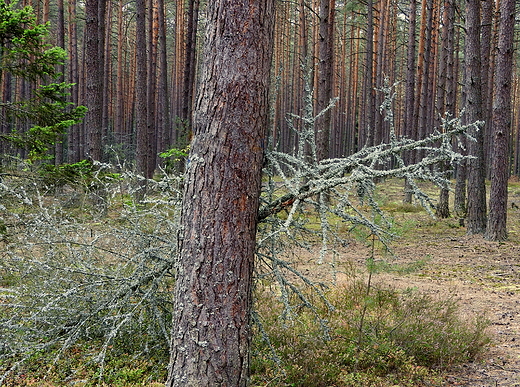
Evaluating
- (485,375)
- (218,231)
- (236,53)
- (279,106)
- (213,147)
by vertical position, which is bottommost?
(485,375)

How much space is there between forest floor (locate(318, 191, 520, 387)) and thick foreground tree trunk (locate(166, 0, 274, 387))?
1.30 metres

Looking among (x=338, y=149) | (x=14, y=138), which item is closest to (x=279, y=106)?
(x=338, y=149)

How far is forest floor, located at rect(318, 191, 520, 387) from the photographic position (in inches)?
171

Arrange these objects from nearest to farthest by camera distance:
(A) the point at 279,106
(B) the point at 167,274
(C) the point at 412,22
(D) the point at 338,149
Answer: (B) the point at 167,274
(C) the point at 412,22
(D) the point at 338,149
(A) the point at 279,106

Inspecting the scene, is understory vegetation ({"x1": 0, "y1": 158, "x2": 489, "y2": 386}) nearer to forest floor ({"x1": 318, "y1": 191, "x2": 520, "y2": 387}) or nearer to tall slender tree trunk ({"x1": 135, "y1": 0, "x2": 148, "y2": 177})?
forest floor ({"x1": 318, "y1": 191, "x2": 520, "y2": 387})

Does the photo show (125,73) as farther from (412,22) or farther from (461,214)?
(461,214)

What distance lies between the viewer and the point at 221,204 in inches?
110

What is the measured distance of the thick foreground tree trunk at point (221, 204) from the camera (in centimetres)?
280

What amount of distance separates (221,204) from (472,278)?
6.45 m

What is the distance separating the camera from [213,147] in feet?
9.24

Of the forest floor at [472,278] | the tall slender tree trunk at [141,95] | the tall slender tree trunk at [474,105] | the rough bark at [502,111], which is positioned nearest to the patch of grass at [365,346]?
the forest floor at [472,278]

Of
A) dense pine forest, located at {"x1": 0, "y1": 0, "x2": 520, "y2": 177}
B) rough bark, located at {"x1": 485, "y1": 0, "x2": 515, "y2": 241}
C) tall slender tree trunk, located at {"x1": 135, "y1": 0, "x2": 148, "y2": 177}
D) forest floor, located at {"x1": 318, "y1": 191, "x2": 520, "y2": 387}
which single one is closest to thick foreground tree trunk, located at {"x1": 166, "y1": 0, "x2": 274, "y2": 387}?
dense pine forest, located at {"x1": 0, "y1": 0, "x2": 520, "y2": 177}

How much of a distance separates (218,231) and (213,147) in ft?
1.73

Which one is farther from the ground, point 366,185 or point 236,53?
point 236,53
